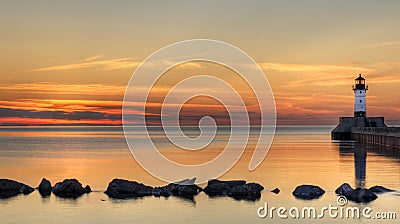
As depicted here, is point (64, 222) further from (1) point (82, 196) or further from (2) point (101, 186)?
(2) point (101, 186)

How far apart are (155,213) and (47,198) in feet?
20.1

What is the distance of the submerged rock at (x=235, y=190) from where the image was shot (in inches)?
1150

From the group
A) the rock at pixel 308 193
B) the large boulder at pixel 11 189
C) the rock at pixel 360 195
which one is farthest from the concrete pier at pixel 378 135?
the large boulder at pixel 11 189

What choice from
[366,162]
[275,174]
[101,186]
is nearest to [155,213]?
[101,186]

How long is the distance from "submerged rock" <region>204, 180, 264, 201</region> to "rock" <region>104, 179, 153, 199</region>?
281cm

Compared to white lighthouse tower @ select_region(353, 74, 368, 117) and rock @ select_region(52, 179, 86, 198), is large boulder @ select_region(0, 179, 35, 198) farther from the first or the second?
white lighthouse tower @ select_region(353, 74, 368, 117)

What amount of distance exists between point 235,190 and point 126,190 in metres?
4.95

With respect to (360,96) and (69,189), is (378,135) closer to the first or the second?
(360,96)

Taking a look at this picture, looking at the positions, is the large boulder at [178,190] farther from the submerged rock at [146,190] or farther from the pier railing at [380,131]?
the pier railing at [380,131]

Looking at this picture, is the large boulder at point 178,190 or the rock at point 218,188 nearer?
the large boulder at point 178,190

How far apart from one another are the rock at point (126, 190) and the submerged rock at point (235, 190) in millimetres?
2813

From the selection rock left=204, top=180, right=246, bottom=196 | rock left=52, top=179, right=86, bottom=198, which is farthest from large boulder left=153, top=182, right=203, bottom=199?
rock left=52, top=179, right=86, bottom=198

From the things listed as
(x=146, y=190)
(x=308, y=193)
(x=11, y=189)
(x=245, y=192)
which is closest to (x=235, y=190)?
(x=245, y=192)

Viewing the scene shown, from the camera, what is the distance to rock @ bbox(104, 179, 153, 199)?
29.7m
